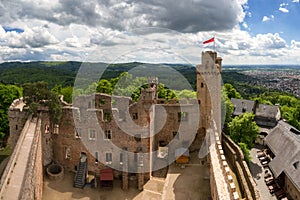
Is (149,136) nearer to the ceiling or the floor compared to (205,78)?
nearer to the floor

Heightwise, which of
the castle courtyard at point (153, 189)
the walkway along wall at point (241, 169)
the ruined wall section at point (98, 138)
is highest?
the ruined wall section at point (98, 138)

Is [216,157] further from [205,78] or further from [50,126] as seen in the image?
[50,126]

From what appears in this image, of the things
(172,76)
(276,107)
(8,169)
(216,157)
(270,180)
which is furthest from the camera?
(276,107)

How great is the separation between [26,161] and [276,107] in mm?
54609

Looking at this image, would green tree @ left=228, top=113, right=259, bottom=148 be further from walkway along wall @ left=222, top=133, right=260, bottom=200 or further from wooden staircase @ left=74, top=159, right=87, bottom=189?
wooden staircase @ left=74, top=159, right=87, bottom=189

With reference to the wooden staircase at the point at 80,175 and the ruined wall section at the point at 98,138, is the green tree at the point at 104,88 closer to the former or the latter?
the ruined wall section at the point at 98,138

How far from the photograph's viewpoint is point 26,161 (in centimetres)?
1593

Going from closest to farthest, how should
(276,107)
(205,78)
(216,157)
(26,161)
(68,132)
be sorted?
(26,161)
(216,157)
(68,132)
(205,78)
(276,107)

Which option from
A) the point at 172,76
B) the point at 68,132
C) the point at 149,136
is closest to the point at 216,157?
the point at 149,136

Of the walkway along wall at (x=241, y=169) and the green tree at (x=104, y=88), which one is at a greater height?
the green tree at (x=104, y=88)

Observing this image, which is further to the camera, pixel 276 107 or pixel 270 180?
pixel 276 107

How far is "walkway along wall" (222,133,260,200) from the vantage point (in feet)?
75.3

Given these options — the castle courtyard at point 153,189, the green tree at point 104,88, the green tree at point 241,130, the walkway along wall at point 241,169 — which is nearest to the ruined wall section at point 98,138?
the castle courtyard at point 153,189

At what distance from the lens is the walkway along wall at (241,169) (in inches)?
903
